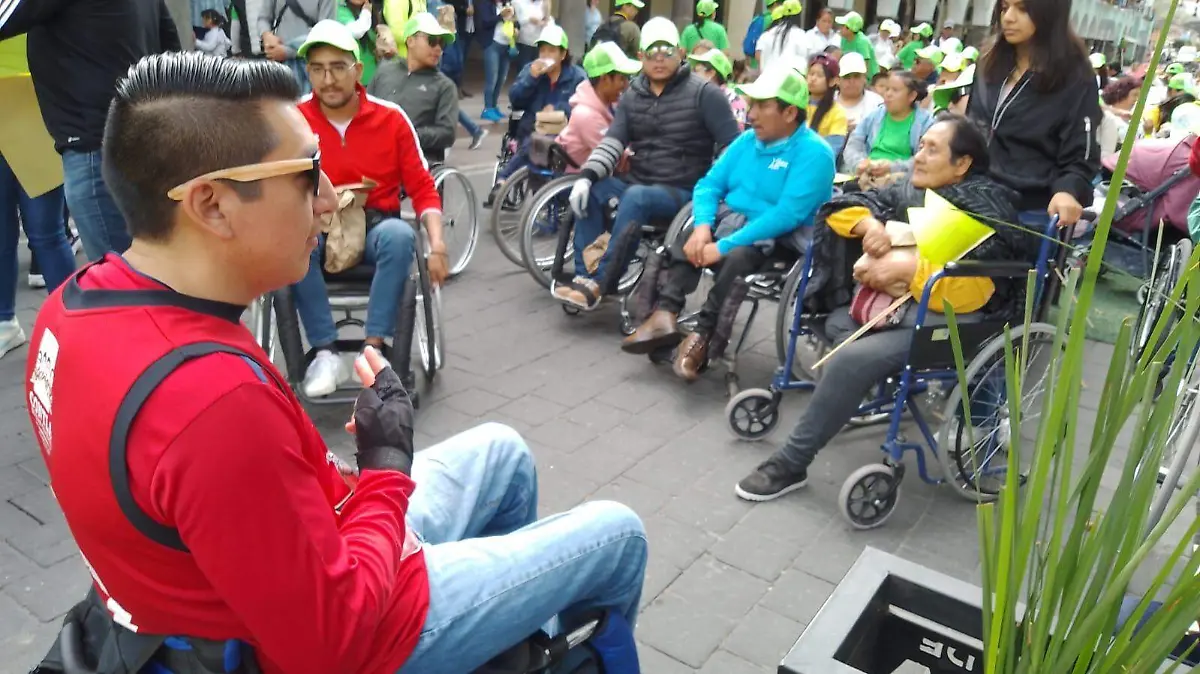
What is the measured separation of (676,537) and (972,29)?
27.5 m

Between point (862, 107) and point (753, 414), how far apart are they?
391 cm

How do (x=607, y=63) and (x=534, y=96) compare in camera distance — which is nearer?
(x=607, y=63)

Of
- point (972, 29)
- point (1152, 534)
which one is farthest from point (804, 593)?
point (972, 29)

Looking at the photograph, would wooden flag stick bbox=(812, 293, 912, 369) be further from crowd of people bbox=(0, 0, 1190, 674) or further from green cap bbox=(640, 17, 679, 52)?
green cap bbox=(640, 17, 679, 52)

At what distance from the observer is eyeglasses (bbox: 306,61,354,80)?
3.62 m

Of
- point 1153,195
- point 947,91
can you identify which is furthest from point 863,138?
point 1153,195

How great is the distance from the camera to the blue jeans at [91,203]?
314 cm

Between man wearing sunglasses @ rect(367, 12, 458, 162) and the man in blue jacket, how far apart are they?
1874mm

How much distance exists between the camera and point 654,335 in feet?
13.3

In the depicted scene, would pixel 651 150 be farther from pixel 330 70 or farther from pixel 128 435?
pixel 128 435

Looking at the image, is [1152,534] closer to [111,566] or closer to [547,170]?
[111,566]

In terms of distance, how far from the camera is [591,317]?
194 inches

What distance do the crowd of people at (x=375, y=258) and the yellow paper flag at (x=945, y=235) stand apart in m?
0.07

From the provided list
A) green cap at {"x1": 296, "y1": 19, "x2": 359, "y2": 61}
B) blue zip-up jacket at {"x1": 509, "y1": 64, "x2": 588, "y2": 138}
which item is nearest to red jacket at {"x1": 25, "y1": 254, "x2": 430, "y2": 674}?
green cap at {"x1": 296, "y1": 19, "x2": 359, "y2": 61}
